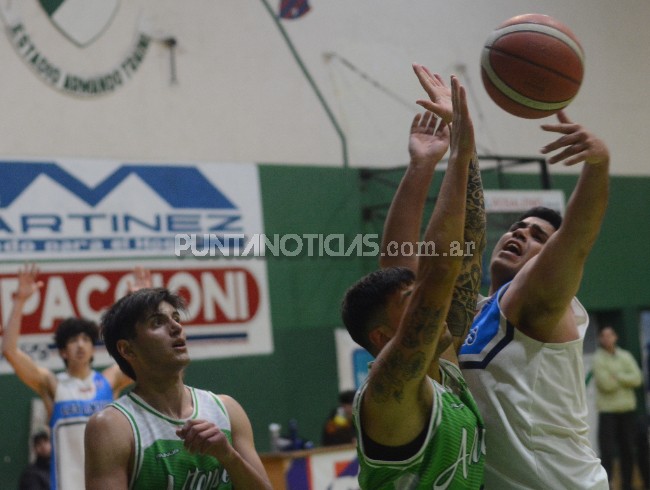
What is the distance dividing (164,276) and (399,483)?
777 cm

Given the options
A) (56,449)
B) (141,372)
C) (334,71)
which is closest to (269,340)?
(334,71)

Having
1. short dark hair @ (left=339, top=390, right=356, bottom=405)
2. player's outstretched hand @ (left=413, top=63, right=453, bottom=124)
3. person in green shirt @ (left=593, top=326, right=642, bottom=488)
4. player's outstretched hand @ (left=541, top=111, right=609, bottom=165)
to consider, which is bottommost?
person in green shirt @ (left=593, top=326, right=642, bottom=488)

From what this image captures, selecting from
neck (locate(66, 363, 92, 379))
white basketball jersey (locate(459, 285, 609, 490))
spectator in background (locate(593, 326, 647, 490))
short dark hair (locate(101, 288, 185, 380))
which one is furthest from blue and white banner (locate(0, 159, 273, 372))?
white basketball jersey (locate(459, 285, 609, 490))

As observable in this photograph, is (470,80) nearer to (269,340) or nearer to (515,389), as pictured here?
(269,340)

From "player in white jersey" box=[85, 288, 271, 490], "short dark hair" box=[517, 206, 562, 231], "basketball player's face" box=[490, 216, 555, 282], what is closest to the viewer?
"player in white jersey" box=[85, 288, 271, 490]

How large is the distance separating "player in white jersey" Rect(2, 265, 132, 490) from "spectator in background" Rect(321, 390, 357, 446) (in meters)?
3.14

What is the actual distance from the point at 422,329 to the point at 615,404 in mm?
9585

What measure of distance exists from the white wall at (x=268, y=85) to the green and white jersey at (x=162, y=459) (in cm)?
712

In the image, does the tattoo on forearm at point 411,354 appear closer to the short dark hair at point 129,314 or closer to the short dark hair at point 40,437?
the short dark hair at point 129,314

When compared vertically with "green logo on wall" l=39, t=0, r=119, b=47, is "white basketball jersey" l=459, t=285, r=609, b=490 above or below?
below

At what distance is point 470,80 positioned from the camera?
514 inches

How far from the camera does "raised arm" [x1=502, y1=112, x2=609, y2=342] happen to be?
3227mm

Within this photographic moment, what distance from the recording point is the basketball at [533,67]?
13.7ft

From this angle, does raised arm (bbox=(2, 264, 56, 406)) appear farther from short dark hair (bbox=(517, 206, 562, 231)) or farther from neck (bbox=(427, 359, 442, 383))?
neck (bbox=(427, 359, 442, 383))
